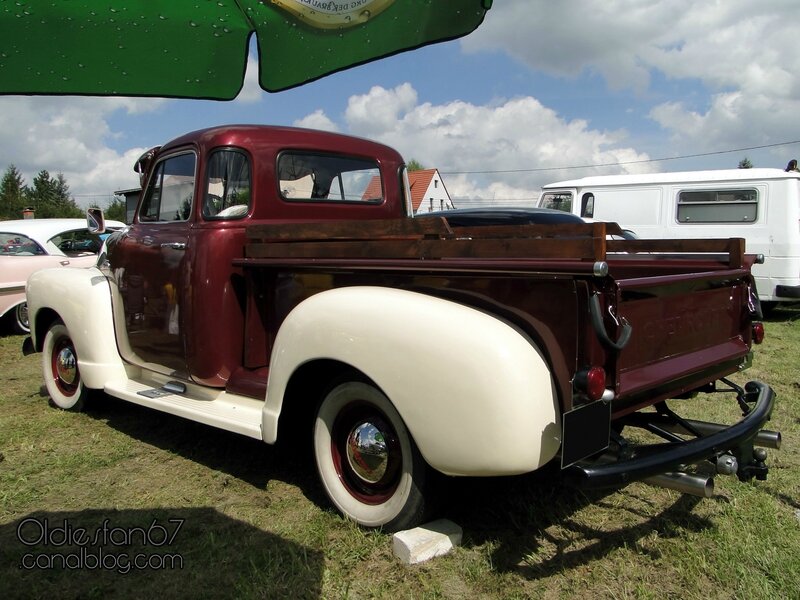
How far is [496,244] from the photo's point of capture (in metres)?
2.33

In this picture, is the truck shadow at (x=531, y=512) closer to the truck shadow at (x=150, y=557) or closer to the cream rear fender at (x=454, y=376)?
the cream rear fender at (x=454, y=376)

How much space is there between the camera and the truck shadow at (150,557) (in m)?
2.39

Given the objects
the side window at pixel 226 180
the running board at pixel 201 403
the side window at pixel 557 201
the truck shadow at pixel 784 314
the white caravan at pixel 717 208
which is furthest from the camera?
the side window at pixel 557 201

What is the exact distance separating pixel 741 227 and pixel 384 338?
8.79m

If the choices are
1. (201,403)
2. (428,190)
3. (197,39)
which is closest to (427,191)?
(428,190)

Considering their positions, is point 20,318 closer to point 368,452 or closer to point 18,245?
point 18,245

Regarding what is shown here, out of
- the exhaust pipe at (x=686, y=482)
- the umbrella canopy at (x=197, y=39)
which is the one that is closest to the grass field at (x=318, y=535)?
the exhaust pipe at (x=686, y=482)

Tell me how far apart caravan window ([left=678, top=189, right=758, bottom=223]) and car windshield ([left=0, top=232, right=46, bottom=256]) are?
935 centimetres

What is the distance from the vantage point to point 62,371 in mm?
4750

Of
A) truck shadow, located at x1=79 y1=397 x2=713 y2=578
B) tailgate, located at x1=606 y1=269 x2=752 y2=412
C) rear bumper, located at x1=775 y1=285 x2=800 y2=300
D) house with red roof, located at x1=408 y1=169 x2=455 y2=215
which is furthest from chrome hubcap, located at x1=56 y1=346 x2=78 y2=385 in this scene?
house with red roof, located at x1=408 y1=169 x2=455 y2=215

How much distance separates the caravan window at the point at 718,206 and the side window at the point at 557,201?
6.03ft

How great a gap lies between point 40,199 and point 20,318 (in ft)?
206

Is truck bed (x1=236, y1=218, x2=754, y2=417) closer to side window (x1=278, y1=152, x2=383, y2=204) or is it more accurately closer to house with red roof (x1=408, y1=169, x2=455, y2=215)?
side window (x1=278, y1=152, x2=383, y2=204)

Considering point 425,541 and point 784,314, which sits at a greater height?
point 425,541
